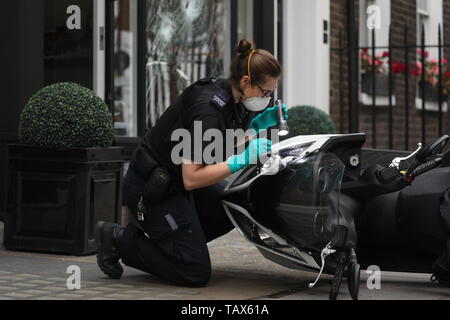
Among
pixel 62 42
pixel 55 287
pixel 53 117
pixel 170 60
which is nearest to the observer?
pixel 55 287

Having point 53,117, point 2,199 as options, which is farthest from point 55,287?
point 2,199

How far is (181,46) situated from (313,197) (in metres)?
5.34

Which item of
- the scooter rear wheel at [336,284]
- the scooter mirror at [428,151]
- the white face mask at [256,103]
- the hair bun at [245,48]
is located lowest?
the scooter rear wheel at [336,284]

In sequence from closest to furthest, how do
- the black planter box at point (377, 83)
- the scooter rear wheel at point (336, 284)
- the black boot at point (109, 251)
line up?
1. the scooter rear wheel at point (336, 284)
2. the black boot at point (109, 251)
3. the black planter box at point (377, 83)

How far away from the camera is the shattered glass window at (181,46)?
909 centimetres

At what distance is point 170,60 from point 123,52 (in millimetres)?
744

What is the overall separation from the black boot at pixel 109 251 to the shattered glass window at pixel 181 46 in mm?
4144

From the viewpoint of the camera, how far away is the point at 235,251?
625 cm

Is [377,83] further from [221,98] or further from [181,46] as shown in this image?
[221,98]

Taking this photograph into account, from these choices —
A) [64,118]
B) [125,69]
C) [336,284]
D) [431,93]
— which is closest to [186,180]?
[336,284]

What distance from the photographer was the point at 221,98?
461 centimetres

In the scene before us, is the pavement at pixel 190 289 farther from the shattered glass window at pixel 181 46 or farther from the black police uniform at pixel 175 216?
the shattered glass window at pixel 181 46

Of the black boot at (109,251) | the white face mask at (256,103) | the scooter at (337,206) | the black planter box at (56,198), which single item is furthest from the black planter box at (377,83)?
the black boot at (109,251)

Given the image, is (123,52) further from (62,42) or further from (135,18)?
(62,42)
